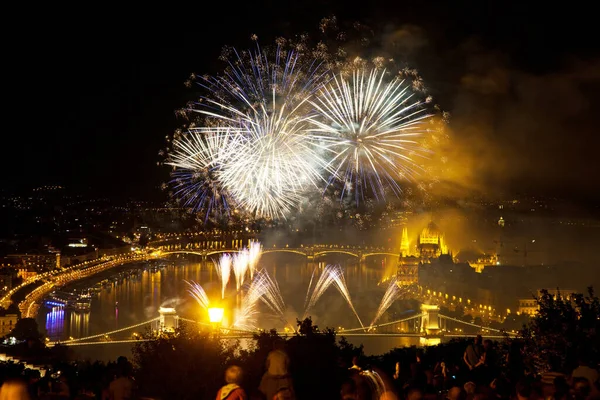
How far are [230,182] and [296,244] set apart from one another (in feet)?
113

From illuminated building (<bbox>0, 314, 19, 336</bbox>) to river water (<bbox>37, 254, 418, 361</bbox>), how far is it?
100 centimetres

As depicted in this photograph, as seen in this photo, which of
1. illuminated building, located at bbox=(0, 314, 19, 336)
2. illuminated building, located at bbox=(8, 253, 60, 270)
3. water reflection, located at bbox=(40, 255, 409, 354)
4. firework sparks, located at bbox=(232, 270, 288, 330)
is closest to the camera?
illuminated building, located at bbox=(0, 314, 19, 336)

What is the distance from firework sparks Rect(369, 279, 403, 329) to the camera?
27056mm

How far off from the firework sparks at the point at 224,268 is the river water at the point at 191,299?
314 mm

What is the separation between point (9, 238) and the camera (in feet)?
153

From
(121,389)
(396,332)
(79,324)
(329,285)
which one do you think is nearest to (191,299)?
(79,324)

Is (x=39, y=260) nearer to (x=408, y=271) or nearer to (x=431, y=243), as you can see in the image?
(x=408, y=271)

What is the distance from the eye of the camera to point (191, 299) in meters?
29.3

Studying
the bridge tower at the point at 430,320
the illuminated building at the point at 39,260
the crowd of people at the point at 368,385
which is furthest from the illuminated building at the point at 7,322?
the crowd of people at the point at 368,385

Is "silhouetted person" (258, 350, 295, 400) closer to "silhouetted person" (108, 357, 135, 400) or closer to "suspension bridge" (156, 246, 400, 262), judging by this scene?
"silhouetted person" (108, 357, 135, 400)

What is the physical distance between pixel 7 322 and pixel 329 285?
1461cm

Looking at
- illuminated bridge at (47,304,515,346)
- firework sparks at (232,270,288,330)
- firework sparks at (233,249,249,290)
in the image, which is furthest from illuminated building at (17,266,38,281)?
illuminated bridge at (47,304,515,346)

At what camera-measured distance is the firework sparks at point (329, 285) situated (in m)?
27.8

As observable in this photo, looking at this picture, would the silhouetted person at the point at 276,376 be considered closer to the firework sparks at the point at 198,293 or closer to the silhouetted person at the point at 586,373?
the silhouetted person at the point at 586,373
